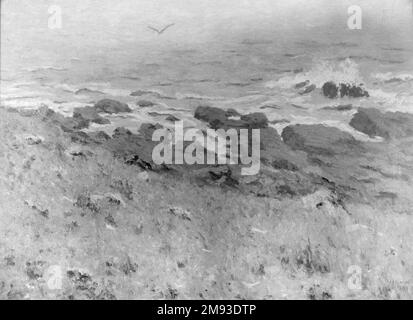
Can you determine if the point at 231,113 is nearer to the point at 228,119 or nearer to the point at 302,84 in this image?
the point at 228,119

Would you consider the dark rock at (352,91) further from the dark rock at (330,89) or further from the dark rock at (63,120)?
the dark rock at (63,120)

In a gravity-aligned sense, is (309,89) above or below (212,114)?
above

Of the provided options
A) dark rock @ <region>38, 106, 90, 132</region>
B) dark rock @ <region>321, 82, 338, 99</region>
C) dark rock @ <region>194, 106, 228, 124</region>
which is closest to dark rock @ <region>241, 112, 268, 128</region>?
dark rock @ <region>194, 106, 228, 124</region>

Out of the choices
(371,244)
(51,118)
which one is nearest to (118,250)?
(51,118)

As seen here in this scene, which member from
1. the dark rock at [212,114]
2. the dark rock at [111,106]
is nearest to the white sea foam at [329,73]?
the dark rock at [212,114]

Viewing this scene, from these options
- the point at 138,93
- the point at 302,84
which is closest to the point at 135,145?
the point at 138,93

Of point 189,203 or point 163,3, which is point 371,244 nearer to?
point 189,203
